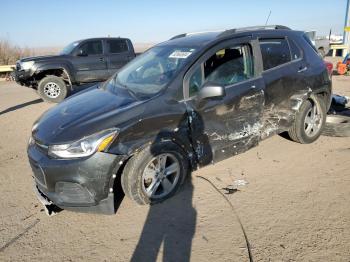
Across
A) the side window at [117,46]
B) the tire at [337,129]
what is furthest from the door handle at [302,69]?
the side window at [117,46]

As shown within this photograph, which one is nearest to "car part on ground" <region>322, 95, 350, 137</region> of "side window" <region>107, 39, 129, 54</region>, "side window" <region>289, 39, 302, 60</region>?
"side window" <region>289, 39, 302, 60</region>

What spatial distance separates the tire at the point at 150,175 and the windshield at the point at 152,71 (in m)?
0.70

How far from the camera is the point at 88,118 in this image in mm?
3459

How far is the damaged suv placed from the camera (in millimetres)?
3250

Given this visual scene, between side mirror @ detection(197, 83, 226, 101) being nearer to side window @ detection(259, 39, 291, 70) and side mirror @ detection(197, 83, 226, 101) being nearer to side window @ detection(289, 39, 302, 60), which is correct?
side window @ detection(259, 39, 291, 70)

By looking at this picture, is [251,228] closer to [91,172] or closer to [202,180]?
[202,180]

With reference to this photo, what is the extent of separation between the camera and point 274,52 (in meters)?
4.66

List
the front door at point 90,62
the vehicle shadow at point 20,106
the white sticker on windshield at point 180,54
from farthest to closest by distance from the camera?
the front door at point 90,62
the vehicle shadow at point 20,106
the white sticker on windshield at point 180,54

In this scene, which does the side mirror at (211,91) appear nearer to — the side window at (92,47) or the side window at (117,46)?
the side window at (92,47)

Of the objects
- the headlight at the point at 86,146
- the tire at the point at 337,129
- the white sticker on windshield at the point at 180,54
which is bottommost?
the tire at the point at 337,129

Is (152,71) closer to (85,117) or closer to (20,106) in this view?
(85,117)

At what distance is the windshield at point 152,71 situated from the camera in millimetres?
3863

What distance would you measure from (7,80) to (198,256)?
18.0 meters

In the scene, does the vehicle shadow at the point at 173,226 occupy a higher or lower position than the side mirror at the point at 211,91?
lower
